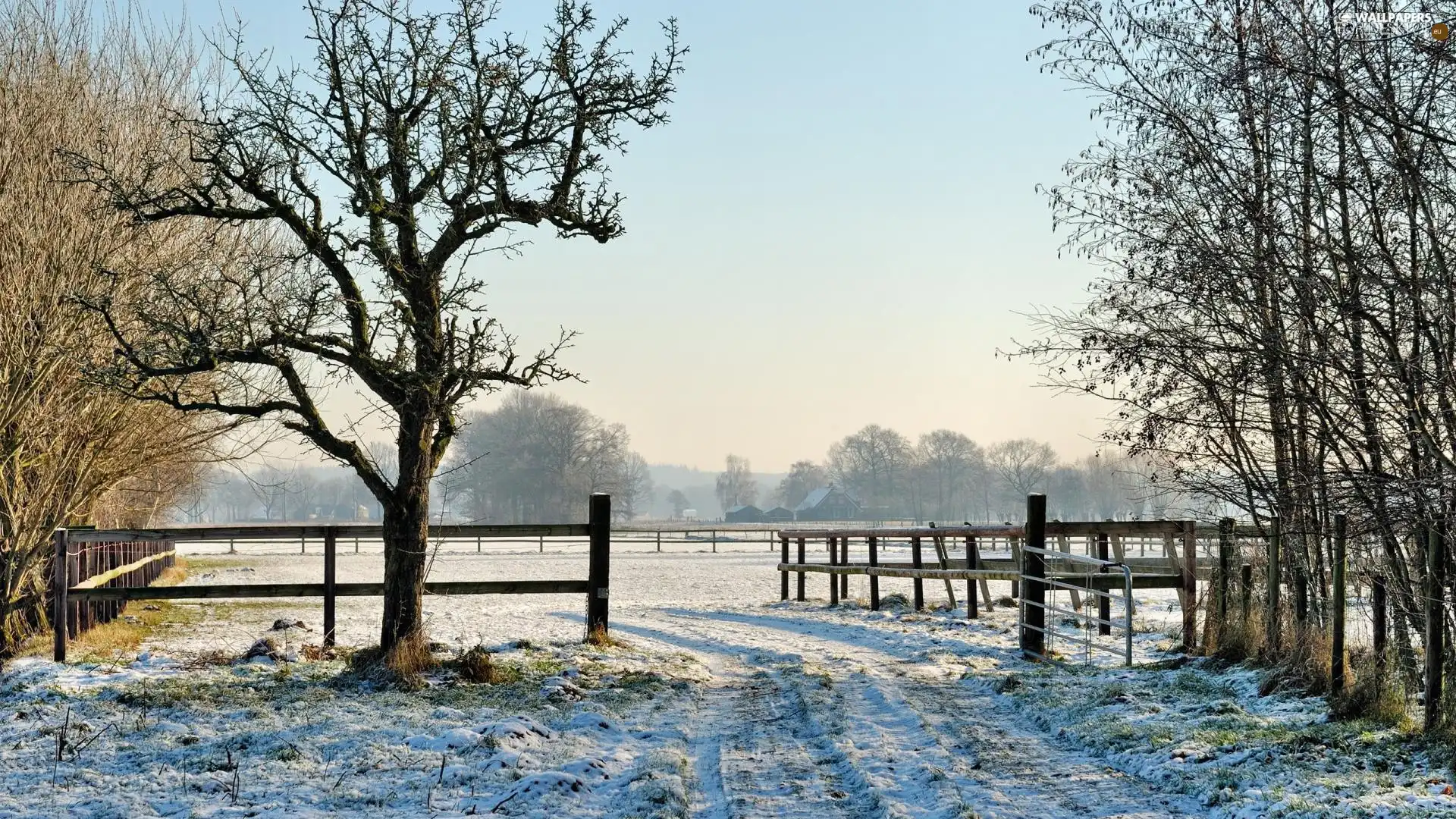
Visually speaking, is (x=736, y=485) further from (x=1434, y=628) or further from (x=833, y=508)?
(x=1434, y=628)

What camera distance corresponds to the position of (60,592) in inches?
460

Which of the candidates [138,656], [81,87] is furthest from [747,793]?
[81,87]

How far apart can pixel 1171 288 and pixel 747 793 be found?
5532 mm

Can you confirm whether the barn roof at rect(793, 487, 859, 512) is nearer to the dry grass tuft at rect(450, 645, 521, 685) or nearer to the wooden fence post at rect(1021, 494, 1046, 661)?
the wooden fence post at rect(1021, 494, 1046, 661)

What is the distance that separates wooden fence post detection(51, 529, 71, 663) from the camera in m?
11.6

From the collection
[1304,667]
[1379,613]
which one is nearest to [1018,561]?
[1304,667]

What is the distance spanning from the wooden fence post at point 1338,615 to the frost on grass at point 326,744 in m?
4.93

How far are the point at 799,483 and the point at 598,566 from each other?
146m

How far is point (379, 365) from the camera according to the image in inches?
400

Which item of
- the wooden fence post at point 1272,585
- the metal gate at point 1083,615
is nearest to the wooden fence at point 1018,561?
the metal gate at point 1083,615

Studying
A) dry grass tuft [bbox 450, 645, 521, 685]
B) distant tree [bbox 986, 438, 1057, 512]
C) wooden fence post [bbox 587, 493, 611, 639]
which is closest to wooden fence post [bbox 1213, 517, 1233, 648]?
wooden fence post [bbox 587, 493, 611, 639]

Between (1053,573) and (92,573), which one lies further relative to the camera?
(1053,573)

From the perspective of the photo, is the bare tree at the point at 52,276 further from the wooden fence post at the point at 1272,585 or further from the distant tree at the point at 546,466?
the distant tree at the point at 546,466

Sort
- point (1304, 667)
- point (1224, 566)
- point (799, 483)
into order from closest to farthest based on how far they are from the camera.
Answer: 1. point (1304, 667)
2. point (1224, 566)
3. point (799, 483)
